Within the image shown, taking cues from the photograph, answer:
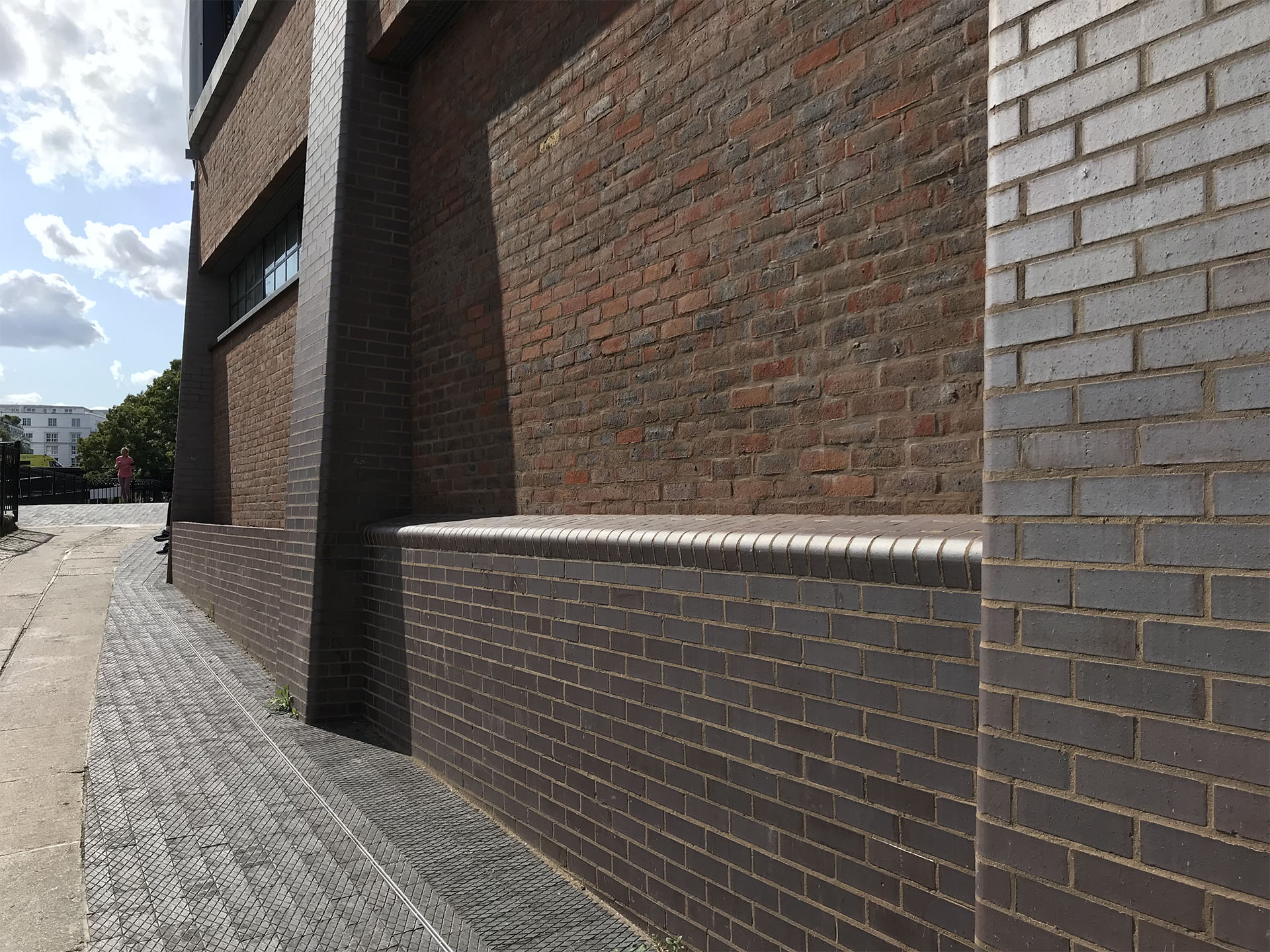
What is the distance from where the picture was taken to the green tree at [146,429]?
166 ft

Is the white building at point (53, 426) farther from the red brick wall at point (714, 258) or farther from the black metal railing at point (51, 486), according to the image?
the red brick wall at point (714, 258)

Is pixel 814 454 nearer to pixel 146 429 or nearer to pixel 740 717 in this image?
pixel 740 717

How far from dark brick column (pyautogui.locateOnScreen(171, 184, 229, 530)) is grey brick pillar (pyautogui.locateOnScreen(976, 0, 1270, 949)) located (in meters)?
12.1

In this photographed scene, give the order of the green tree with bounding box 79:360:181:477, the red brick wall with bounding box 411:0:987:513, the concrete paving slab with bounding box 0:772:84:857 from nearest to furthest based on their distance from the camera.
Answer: the red brick wall with bounding box 411:0:987:513
the concrete paving slab with bounding box 0:772:84:857
the green tree with bounding box 79:360:181:477

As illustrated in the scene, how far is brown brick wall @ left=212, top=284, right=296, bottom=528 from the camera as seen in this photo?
28.3 feet

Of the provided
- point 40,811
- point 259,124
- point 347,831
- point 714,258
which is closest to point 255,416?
point 259,124

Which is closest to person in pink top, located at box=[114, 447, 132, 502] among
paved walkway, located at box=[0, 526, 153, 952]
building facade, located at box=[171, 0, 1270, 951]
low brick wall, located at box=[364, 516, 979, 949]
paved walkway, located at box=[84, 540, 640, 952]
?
paved walkway, located at box=[0, 526, 153, 952]

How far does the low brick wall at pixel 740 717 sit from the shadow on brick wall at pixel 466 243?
92 centimetres

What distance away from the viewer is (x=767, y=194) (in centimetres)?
332

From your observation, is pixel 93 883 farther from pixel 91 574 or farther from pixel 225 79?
pixel 91 574

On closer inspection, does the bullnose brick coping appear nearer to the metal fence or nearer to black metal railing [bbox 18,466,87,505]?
the metal fence

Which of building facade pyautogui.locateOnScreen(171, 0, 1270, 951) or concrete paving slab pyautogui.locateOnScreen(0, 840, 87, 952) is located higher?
building facade pyautogui.locateOnScreen(171, 0, 1270, 951)

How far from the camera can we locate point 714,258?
11.7 ft

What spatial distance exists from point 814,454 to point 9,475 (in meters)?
22.2
